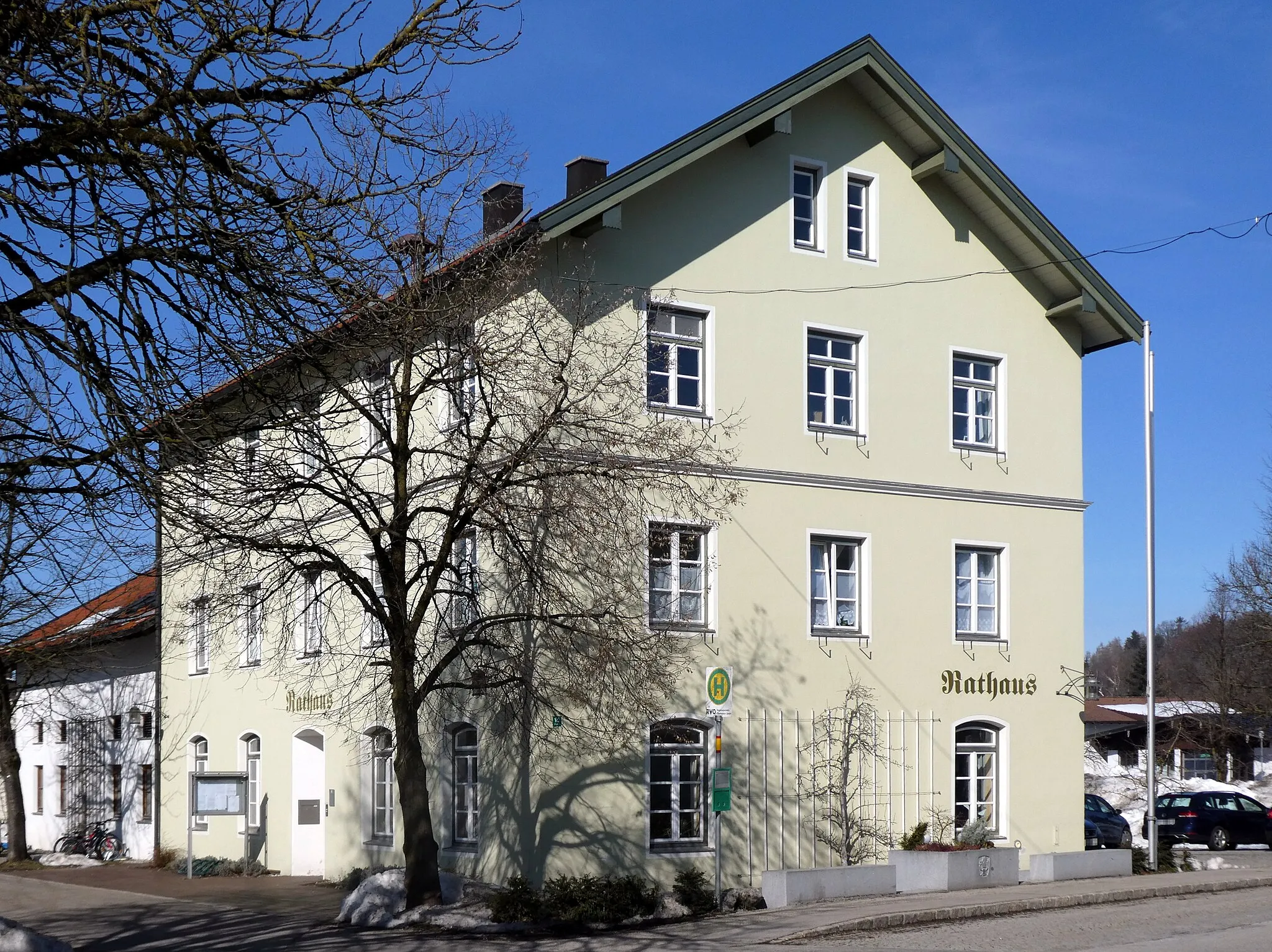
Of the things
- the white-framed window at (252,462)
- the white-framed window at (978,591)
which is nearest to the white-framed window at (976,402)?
the white-framed window at (978,591)

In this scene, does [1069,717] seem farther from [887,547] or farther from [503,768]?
[503,768]

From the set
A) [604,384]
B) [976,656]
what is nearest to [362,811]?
[604,384]

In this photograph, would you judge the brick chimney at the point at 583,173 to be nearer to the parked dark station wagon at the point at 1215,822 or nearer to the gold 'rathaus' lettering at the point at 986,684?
the gold 'rathaus' lettering at the point at 986,684

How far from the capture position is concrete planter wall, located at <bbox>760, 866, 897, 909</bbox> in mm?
18422

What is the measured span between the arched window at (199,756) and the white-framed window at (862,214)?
16.0m

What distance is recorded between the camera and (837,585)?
72.8ft

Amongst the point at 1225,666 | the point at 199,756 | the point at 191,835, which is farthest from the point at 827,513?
the point at 1225,666

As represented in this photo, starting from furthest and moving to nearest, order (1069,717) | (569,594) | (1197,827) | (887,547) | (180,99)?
(1197,827), (1069,717), (887,547), (569,594), (180,99)

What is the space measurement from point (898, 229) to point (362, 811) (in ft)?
41.5

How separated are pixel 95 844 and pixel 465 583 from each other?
16199 mm

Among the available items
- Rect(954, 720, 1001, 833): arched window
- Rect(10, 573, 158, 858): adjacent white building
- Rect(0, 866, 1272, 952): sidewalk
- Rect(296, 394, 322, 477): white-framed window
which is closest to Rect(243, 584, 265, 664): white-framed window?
Rect(296, 394, 322, 477): white-framed window

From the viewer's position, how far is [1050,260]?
968 inches

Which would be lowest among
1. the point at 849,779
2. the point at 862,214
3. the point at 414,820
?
the point at 849,779

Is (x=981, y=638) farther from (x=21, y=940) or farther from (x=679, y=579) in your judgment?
(x=21, y=940)
